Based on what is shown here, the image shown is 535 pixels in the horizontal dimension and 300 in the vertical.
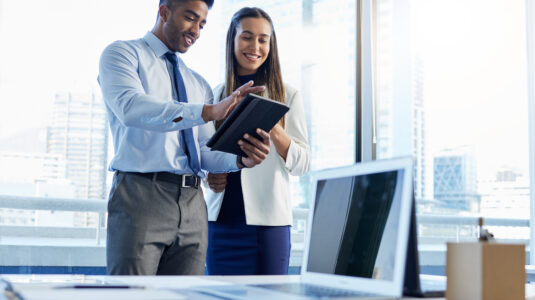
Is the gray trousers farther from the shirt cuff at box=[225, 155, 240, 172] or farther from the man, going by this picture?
the shirt cuff at box=[225, 155, 240, 172]

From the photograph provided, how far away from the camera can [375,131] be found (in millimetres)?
3955

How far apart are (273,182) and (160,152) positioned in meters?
0.59

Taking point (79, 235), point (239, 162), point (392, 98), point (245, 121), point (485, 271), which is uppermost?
point (392, 98)

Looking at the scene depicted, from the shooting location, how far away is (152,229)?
185cm

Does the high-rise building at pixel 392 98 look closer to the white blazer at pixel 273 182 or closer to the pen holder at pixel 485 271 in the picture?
the white blazer at pixel 273 182

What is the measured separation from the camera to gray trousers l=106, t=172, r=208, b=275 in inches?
72.2

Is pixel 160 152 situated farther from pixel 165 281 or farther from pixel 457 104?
pixel 457 104

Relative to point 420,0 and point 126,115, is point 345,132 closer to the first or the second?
Answer: point 420,0

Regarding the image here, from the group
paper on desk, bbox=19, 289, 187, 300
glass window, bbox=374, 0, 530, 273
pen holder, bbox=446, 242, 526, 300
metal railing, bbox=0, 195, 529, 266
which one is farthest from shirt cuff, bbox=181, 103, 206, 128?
glass window, bbox=374, 0, 530, 273

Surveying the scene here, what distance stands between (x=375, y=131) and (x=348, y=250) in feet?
9.00

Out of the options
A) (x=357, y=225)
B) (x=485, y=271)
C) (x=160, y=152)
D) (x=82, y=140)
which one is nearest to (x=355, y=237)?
(x=357, y=225)

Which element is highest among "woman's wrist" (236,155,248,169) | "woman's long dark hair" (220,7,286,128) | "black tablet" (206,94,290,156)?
"woman's long dark hair" (220,7,286,128)

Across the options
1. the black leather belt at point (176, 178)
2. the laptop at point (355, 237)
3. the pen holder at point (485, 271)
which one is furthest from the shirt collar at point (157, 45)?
the pen holder at point (485, 271)

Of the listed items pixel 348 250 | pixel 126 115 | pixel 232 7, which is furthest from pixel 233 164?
pixel 232 7
